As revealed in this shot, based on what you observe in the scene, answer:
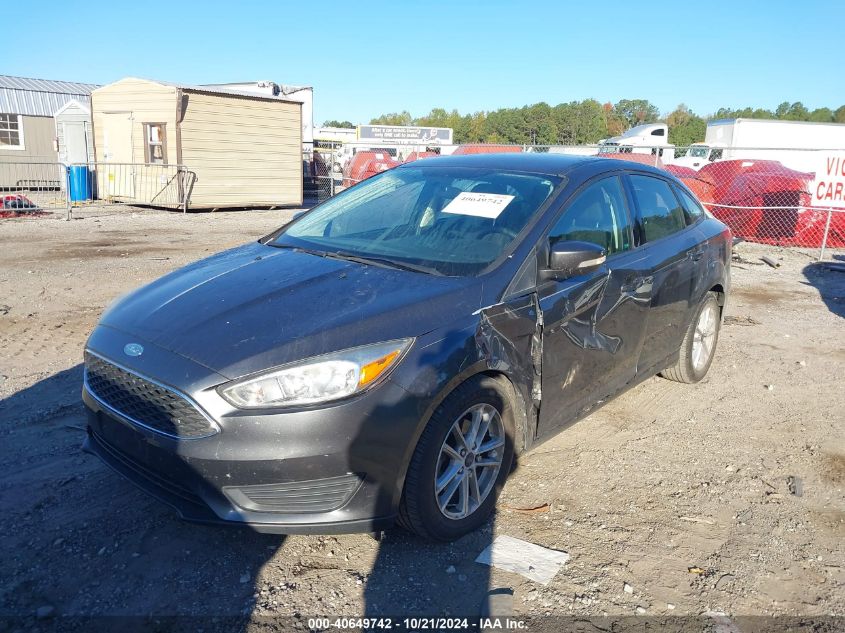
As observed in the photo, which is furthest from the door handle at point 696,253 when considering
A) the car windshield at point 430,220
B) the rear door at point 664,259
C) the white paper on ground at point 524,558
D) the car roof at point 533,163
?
the white paper on ground at point 524,558

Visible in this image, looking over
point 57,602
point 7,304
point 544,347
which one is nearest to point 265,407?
point 57,602

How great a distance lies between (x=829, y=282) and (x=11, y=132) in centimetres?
2711

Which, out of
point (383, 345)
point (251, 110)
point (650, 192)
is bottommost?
point (383, 345)

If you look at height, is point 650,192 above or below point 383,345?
above

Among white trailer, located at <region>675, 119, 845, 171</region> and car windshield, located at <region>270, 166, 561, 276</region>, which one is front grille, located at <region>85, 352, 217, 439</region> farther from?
white trailer, located at <region>675, 119, 845, 171</region>

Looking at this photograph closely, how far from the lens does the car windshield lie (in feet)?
11.6

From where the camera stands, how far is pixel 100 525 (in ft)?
10.6

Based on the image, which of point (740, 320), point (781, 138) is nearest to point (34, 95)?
point (740, 320)

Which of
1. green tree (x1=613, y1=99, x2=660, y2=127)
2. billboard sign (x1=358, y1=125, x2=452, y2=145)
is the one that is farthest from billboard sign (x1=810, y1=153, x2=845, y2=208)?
green tree (x1=613, y1=99, x2=660, y2=127)

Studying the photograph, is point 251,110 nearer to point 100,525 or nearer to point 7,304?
point 7,304

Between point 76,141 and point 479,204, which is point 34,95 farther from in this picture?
point 479,204

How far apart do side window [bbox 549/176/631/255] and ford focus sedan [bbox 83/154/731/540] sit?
13 millimetres

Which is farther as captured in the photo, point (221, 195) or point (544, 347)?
point (221, 195)

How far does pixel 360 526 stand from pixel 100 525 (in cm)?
138
